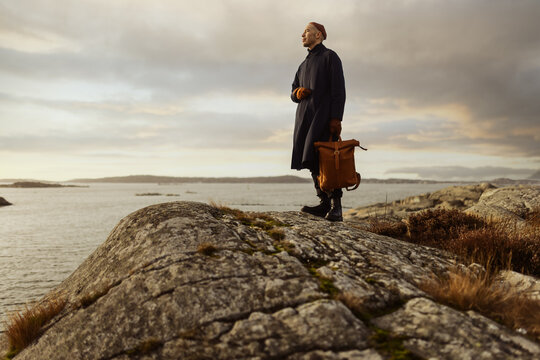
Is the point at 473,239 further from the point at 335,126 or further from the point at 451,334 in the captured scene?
the point at 451,334

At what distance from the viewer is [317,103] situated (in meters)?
6.61

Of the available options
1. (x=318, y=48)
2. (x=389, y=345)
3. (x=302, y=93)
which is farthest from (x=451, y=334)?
(x=318, y=48)

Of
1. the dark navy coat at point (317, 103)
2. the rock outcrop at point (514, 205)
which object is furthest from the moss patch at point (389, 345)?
the rock outcrop at point (514, 205)

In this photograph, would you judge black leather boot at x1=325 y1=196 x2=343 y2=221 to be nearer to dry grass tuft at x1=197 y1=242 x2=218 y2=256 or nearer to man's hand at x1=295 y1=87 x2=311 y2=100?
man's hand at x1=295 y1=87 x2=311 y2=100

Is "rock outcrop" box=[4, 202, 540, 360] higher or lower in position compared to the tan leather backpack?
lower

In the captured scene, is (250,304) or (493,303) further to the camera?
(493,303)

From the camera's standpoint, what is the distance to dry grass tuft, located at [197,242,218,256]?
3.63m

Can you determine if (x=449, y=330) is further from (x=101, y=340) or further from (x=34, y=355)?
(x=34, y=355)

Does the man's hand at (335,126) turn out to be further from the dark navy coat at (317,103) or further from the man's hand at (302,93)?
the man's hand at (302,93)

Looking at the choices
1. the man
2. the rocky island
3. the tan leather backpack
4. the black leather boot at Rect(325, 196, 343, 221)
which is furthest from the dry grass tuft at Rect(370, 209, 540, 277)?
the tan leather backpack

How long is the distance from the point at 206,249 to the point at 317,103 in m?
4.11

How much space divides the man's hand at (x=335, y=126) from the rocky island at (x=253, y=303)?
2602 mm

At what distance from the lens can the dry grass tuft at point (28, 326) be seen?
3.64 metres

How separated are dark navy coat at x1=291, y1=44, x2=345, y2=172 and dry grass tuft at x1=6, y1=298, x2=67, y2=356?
463 cm
